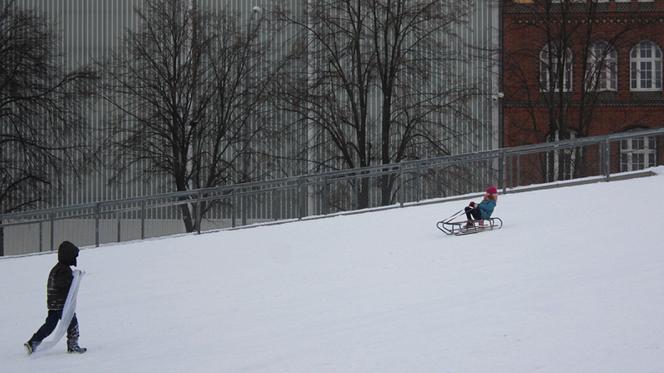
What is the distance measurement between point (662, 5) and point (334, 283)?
2837 cm

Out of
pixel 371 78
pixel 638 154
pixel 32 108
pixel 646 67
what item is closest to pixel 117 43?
pixel 32 108

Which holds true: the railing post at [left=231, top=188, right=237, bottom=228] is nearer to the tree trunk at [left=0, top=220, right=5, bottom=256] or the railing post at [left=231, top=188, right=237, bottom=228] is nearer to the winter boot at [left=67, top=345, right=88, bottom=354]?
the tree trunk at [left=0, top=220, right=5, bottom=256]

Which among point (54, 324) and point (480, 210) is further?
point (480, 210)

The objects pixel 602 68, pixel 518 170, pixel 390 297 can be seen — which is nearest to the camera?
pixel 390 297

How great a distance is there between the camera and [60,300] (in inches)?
578

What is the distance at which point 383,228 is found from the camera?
22953 millimetres

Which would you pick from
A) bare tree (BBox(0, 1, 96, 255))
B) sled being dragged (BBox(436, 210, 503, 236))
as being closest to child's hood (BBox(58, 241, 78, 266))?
sled being dragged (BBox(436, 210, 503, 236))

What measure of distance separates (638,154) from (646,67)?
1744 cm

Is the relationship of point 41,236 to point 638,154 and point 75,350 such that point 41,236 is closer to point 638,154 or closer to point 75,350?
point 75,350

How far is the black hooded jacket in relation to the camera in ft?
48.2

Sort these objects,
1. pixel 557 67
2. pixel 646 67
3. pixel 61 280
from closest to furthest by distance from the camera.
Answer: pixel 61 280 → pixel 557 67 → pixel 646 67

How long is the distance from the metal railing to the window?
0.9 inches

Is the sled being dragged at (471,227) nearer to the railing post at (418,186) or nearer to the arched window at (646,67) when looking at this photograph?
the railing post at (418,186)

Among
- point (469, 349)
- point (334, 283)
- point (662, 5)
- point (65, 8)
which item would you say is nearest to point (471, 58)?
point (662, 5)
